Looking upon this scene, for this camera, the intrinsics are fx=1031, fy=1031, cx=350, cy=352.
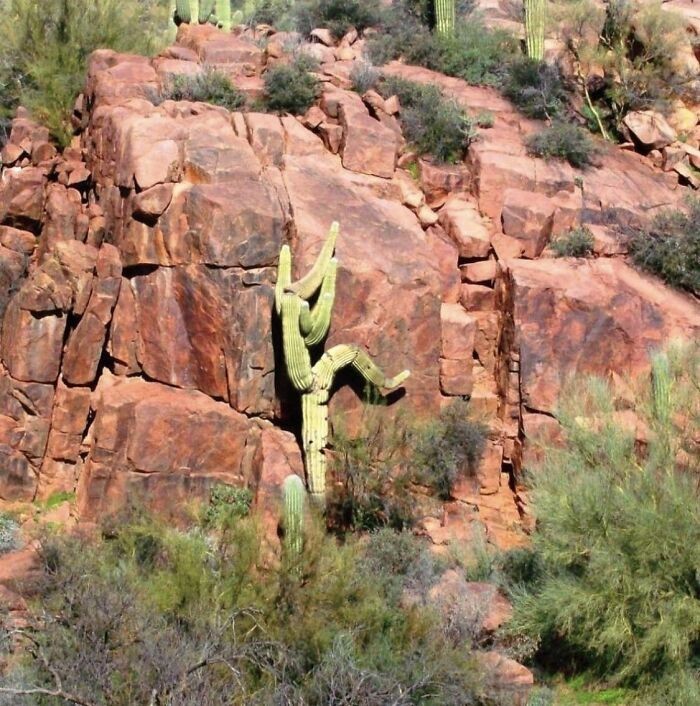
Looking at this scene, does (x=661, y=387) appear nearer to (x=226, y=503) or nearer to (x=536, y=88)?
(x=226, y=503)

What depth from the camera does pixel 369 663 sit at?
873cm

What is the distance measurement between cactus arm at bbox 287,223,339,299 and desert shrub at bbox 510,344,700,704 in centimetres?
333

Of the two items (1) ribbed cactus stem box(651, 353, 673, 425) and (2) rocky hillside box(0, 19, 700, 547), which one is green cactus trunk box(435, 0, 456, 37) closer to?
(2) rocky hillside box(0, 19, 700, 547)

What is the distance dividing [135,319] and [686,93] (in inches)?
449

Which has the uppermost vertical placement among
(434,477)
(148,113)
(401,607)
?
(148,113)

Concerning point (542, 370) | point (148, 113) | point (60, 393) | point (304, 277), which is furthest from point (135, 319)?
point (542, 370)

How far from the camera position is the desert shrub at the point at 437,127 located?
16.1m

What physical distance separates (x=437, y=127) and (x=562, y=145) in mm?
2075

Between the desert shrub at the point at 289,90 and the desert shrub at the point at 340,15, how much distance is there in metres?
4.31

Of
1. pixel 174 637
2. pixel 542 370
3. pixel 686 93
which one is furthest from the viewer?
pixel 686 93

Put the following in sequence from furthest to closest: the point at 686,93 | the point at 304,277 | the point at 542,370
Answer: the point at 686,93, the point at 542,370, the point at 304,277

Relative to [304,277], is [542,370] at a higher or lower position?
lower

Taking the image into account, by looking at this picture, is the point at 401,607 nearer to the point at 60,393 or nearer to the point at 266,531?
the point at 266,531

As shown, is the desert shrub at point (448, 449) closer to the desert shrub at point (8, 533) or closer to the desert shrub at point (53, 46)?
the desert shrub at point (8, 533)
